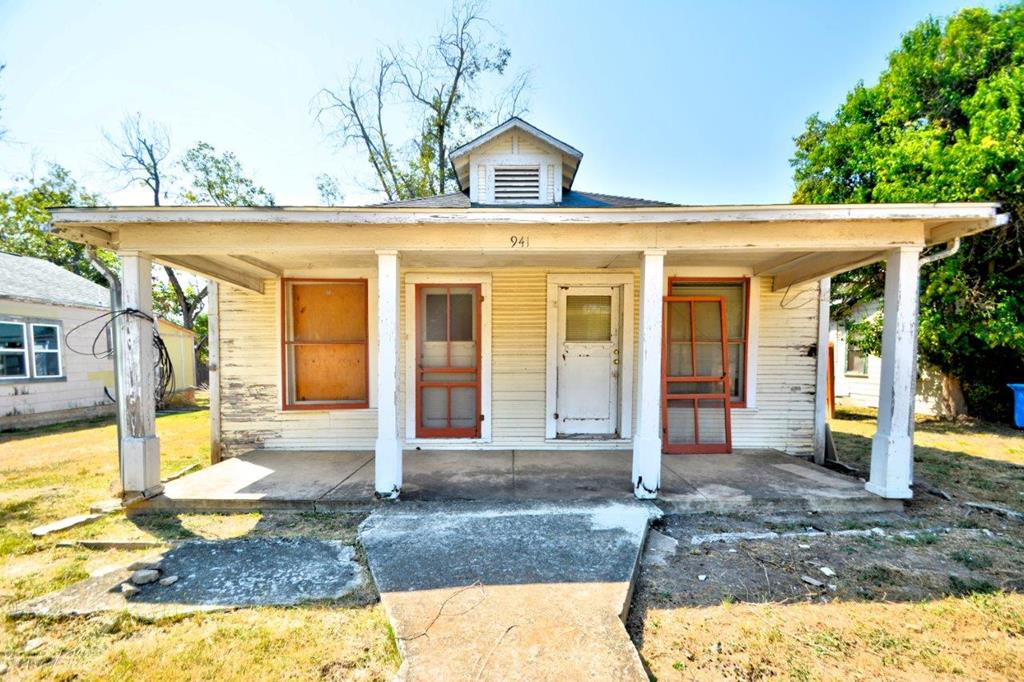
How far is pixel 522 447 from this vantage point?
540cm

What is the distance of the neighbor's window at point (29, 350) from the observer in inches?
338

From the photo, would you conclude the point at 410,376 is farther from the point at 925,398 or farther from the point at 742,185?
the point at 925,398

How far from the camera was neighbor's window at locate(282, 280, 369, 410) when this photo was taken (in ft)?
17.8

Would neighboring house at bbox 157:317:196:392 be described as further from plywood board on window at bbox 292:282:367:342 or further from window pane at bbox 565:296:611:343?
window pane at bbox 565:296:611:343

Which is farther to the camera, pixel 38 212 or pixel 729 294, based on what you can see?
pixel 38 212

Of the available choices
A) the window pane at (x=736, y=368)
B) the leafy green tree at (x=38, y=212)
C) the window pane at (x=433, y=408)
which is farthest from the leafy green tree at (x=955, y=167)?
the leafy green tree at (x=38, y=212)

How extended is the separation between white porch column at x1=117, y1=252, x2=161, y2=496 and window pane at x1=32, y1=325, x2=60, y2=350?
862 cm

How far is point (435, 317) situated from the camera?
5430 millimetres

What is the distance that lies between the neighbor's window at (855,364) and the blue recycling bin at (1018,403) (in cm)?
406

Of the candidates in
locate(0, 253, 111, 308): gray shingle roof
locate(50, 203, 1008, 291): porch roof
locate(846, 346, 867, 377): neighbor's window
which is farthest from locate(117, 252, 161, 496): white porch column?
locate(846, 346, 867, 377): neighbor's window

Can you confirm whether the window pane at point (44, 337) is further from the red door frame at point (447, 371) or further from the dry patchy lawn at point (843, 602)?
the dry patchy lawn at point (843, 602)

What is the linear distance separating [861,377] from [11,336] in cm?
2027

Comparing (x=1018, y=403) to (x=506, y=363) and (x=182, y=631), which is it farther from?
(x=182, y=631)

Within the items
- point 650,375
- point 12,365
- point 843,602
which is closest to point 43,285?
point 12,365
